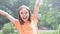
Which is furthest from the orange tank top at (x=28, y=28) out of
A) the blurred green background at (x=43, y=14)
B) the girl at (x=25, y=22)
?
the blurred green background at (x=43, y=14)

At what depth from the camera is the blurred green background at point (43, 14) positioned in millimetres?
1561

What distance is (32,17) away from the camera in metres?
1.09

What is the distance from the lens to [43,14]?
1594 millimetres

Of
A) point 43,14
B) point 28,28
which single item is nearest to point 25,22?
point 28,28

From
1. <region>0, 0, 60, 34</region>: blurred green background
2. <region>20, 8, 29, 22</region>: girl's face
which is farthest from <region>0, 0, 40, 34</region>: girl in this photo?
<region>0, 0, 60, 34</region>: blurred green background

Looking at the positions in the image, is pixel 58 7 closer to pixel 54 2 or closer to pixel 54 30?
pixel 54 2

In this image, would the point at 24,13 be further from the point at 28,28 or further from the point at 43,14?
the point at 43,14

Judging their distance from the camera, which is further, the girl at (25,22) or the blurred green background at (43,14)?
the blurred green background at (43,14)

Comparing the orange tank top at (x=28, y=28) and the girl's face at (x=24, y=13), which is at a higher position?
the girl's face at (x=24, y=13)

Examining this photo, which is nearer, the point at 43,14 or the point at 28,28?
the point at 28,28

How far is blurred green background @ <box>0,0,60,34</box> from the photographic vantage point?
1561 millimetres

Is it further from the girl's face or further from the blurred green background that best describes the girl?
the blurred green background

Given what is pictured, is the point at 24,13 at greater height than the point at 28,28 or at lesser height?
greater

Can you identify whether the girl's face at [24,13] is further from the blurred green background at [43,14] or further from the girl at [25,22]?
the blurred green background at [43,14]
